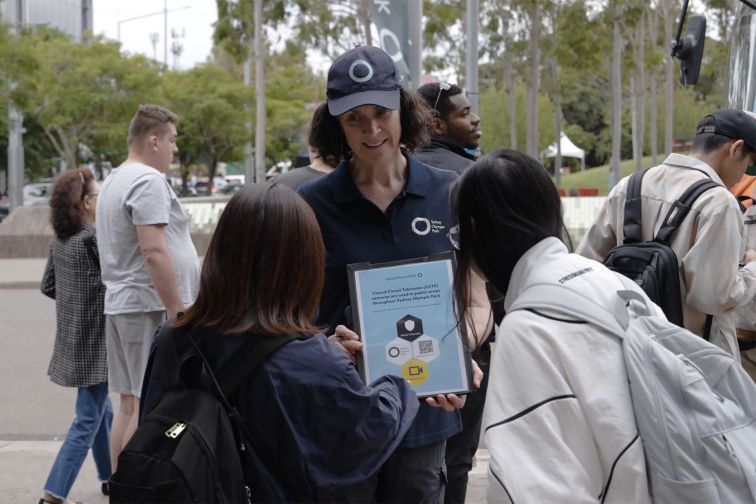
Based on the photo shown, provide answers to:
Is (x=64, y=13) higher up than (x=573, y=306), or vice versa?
(x=64, y=13)

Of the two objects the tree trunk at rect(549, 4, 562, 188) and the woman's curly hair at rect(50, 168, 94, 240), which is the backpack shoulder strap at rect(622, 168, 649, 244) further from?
the tree trunk at rect(549, 4, 562, 188)

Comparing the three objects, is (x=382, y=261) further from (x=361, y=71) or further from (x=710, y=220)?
(x=710, y=220)

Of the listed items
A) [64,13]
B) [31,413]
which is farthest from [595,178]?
[31,413]

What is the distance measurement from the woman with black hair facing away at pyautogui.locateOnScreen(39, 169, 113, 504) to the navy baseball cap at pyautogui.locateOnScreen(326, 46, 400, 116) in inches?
105

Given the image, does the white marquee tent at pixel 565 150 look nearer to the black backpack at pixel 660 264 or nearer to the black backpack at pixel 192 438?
the black backpack at pixel 660 264

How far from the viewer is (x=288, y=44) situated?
35.7 meters

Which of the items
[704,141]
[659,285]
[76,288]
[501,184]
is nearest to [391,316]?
[501,184]

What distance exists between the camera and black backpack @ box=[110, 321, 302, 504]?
2189 mm

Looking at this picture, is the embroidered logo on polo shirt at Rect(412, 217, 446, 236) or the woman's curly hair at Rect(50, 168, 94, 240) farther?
the woman's curly hair at Rect(50, 168, 94, 240)

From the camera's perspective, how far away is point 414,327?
2898 mm

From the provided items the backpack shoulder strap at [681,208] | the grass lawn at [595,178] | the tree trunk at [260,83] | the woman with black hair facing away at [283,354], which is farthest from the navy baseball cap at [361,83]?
the grass lawn at [595,178]

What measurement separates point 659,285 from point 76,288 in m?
3.22

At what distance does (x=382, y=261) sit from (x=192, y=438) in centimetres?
110

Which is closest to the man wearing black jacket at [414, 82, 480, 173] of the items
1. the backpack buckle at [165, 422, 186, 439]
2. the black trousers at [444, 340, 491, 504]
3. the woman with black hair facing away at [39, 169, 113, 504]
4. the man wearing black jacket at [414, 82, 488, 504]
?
the man wearing black jacket at [414, 82, 488, 504]
